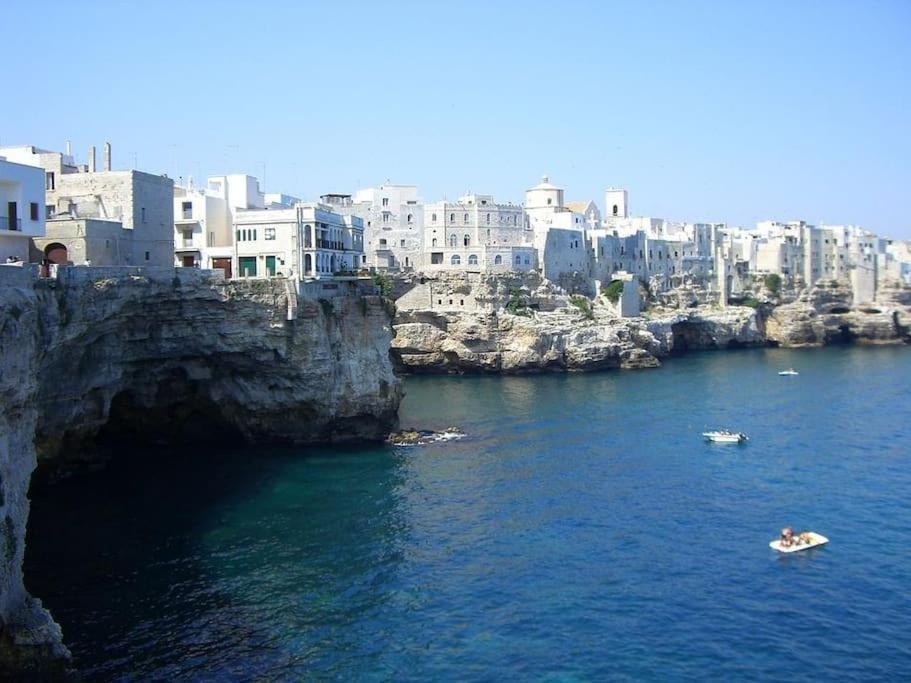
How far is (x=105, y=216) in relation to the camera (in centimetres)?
4141

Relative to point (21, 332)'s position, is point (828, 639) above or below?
below

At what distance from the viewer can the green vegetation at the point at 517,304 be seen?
77.9 m

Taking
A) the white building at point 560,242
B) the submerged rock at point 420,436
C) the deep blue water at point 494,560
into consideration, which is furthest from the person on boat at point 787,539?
the white building at point 560,242

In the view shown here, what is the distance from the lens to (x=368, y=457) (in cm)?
4256

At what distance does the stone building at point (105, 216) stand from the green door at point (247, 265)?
5.36 m

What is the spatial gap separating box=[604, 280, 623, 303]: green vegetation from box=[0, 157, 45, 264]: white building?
6287 cm

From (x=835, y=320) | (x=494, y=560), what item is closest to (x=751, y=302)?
(x=835, y=320)

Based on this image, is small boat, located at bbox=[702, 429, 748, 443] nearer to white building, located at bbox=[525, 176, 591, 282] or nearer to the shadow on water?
the shadow on water

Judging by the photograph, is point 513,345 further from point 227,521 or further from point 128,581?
point 128,581

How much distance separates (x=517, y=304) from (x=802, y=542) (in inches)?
1947

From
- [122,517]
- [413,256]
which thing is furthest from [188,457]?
[413,256]

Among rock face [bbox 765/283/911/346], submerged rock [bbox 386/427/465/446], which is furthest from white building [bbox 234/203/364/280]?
rock face [bbox 765/283/911/346]

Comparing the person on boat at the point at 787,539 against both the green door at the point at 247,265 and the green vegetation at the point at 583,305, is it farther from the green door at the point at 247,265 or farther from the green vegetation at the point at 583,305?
the green vegetation at the point at 583,305

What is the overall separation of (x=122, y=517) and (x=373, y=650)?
13.8 metres
